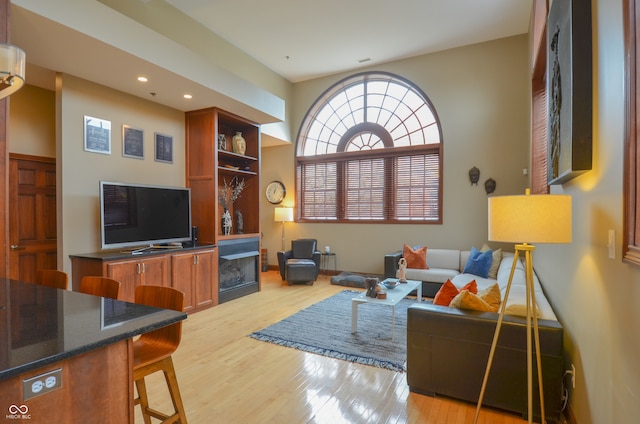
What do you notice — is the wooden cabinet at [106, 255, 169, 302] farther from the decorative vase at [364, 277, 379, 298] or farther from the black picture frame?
the decorative vase at [364, 277, 379, 298]

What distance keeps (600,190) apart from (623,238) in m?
0.43

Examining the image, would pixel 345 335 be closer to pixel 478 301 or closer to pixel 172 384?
pixel 478 301

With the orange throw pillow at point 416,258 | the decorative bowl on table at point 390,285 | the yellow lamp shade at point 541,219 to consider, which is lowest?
the decorative bowl on table at point 390,285

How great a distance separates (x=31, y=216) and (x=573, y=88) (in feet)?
18.7

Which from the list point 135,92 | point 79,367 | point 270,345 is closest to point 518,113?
point 270,345

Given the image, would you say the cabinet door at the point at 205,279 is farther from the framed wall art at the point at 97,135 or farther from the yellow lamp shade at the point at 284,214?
the yellow lamp shade at the point at 284,214

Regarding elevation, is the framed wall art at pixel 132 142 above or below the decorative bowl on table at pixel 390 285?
above

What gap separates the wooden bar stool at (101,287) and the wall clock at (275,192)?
5318mm

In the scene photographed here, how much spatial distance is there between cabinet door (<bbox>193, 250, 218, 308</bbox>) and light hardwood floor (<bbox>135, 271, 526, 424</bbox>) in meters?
0.89

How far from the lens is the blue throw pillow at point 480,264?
15.5 ft

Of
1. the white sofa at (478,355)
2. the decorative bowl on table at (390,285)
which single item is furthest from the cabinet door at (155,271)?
the white sofa at (478,355)

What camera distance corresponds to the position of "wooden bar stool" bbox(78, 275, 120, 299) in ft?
6.46

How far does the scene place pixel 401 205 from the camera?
6191 millimetres

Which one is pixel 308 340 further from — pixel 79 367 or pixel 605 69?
pixel 605 69
